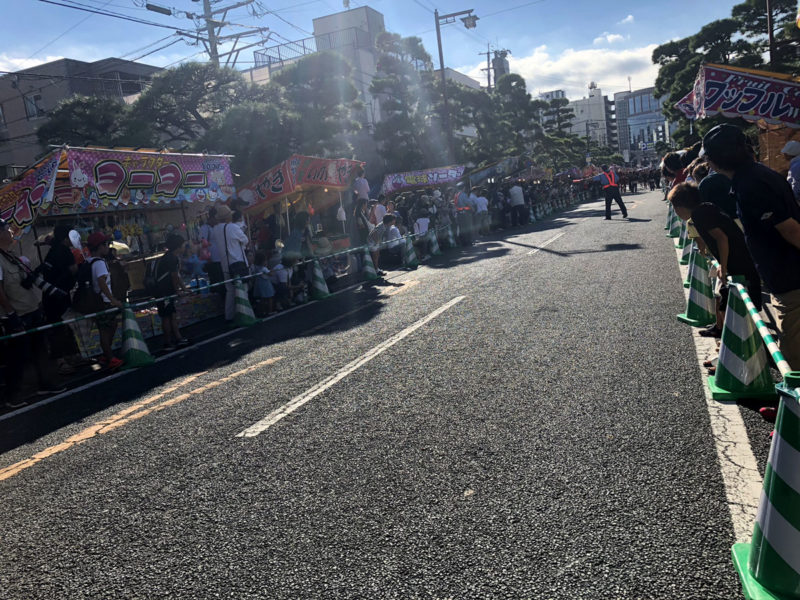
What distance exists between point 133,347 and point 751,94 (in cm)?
1247

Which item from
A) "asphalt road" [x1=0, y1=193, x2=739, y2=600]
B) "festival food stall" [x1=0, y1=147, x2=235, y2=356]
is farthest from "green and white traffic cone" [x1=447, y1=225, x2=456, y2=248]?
"asphalt road" [x1=0, y1=193, x2=739, y2=600]

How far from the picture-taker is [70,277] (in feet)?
27.1

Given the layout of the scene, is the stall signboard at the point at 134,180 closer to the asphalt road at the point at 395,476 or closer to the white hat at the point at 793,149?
the asphalt road at the point at 395,476

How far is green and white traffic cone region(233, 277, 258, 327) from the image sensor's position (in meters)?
10.6

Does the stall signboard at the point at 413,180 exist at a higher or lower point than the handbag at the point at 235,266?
higher

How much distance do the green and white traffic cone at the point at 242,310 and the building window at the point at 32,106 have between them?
1480 inches

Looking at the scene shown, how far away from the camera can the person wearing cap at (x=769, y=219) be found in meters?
3.46

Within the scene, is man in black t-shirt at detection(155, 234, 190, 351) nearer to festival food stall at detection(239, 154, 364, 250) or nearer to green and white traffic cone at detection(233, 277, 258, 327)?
green and white traffic cone at detection(233, 277, 258, 327)

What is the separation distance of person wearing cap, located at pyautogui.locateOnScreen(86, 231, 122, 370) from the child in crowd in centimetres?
301

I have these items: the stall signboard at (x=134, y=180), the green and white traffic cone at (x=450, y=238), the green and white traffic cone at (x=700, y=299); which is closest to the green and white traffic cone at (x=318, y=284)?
the stall signboard at (x=134, y=180)

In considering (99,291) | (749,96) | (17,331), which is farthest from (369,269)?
(749,96)

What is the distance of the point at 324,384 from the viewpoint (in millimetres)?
5934

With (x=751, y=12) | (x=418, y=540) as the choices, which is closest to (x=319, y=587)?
(x=418, y=540)

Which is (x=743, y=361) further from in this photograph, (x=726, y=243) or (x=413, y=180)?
(x=413, y=180)
